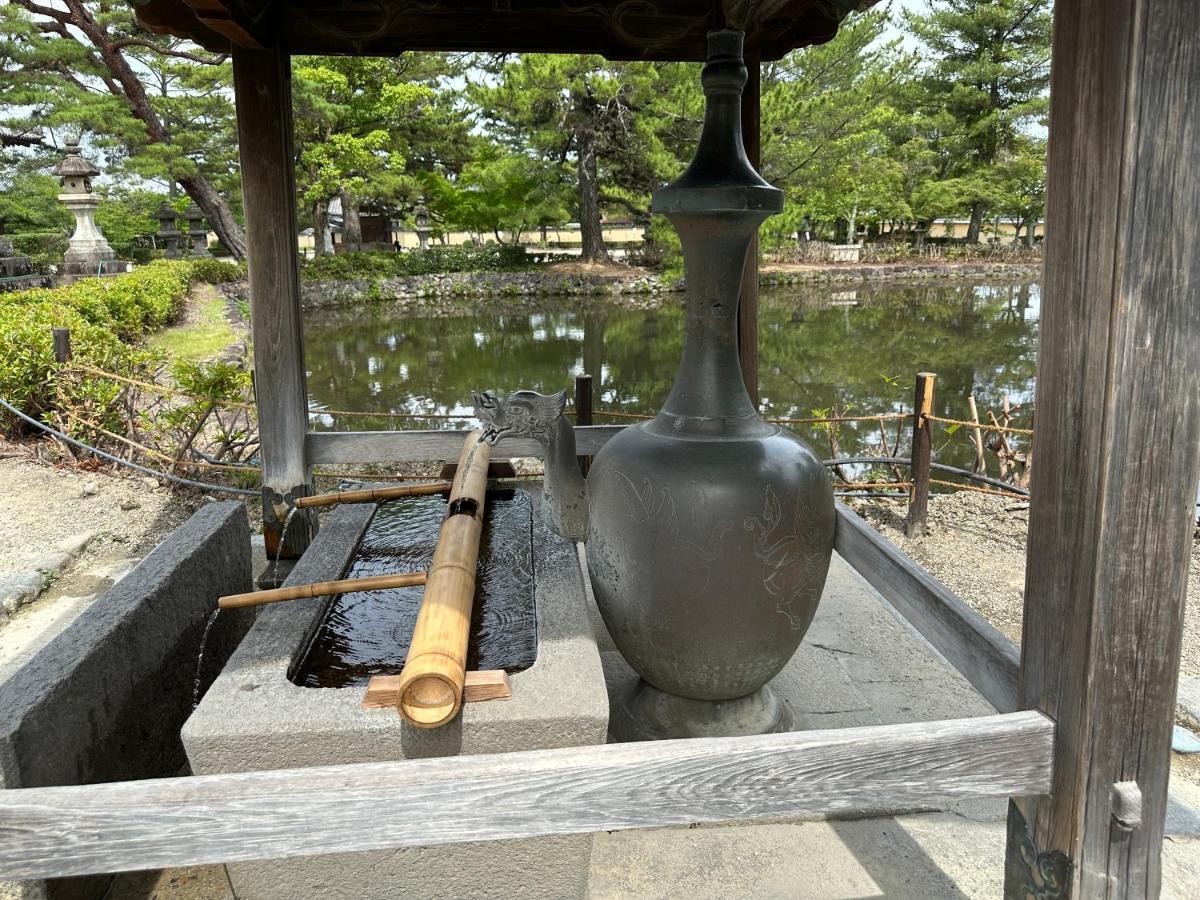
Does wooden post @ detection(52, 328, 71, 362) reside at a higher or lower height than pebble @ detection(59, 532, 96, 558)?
higher

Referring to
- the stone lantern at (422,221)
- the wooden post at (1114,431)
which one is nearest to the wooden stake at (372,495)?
the wooden post at (1114,431)

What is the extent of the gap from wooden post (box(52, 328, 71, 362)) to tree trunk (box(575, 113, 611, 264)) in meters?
15.0

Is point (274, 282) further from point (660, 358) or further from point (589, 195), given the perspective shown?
point (589, 195)

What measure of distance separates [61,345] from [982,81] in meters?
25.9

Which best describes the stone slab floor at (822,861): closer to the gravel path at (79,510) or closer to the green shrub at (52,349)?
the gravel path at (79,510)

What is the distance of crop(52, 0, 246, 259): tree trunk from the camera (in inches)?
649

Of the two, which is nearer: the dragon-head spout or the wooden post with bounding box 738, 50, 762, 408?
the dragon-head spout

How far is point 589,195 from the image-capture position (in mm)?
21094

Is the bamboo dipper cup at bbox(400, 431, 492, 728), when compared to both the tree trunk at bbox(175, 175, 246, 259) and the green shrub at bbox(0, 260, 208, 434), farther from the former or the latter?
the tree trunk at bbox(175, 175, 246, 259)

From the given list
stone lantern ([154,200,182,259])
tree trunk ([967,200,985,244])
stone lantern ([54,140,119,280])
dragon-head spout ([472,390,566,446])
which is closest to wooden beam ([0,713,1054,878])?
dragon-head spout ([472,390,566,446])

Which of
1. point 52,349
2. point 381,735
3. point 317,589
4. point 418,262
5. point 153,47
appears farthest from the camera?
point 418,262

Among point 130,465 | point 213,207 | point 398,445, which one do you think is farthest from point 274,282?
point 213,207

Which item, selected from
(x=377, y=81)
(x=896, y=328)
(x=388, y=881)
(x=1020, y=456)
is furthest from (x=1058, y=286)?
(x=377, y=81)

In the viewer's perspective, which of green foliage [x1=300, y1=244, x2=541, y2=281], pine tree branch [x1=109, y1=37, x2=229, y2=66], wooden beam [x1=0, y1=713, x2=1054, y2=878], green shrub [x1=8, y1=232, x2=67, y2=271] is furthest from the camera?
green foliage [x1=300, y1=244, x2=541, y2=281]
